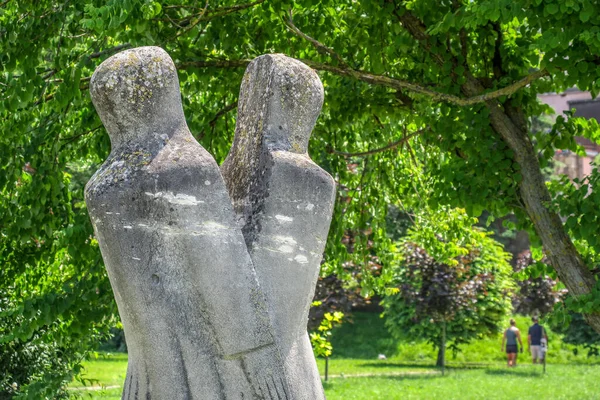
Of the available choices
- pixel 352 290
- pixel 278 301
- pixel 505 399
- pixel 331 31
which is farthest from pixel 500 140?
pixel 352 290

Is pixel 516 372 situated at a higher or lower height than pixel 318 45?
lower

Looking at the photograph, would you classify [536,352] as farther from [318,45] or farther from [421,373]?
[318,45]

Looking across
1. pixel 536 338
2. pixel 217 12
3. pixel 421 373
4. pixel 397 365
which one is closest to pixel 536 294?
pixel 536 338

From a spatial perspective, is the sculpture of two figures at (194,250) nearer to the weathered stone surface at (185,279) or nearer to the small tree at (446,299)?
the weathered stone surface at (185,279)

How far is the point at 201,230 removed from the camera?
292 cm

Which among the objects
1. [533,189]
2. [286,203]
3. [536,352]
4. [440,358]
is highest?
[533,189]

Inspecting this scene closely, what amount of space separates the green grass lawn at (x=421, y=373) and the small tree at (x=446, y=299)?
899 mm

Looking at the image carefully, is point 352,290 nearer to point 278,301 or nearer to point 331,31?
point 331,31

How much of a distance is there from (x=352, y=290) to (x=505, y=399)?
6271mm

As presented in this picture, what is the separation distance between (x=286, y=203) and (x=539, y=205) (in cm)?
439

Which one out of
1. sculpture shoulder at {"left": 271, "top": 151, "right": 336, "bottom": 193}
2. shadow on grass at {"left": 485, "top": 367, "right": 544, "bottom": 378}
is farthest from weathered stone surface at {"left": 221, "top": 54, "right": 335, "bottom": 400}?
shadow on grass at {"left": 485, "top": 367, "right": 544, "bottom": 378}

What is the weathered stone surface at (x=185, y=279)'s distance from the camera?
115 inches

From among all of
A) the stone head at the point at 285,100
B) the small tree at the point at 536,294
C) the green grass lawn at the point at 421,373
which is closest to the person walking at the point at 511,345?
the green grass lawn at the point at 421,373

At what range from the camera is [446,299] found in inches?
819
